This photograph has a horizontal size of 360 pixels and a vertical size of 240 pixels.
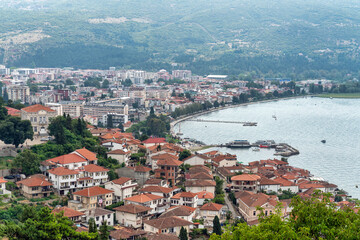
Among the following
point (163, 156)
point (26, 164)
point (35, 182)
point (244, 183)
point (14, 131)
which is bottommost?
point (244, 183)

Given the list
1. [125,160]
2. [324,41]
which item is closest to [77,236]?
[125,160]

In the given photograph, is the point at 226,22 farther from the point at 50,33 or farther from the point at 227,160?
the point at 227,160

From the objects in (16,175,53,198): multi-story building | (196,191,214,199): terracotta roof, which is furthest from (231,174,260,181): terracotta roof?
(16,175,53,198): multi-story building

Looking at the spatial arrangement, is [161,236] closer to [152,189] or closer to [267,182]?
[152,189]

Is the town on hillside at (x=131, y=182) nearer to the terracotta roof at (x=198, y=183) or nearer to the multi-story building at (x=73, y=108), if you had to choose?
the terracotta roof at (x=198, y=183)

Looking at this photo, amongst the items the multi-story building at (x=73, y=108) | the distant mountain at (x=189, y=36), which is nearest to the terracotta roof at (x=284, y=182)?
the multi-story building at (x=73, y=108)

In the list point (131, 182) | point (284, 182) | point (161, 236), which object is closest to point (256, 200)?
point (284, 182)

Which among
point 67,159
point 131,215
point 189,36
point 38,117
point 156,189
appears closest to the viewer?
point 131,215
